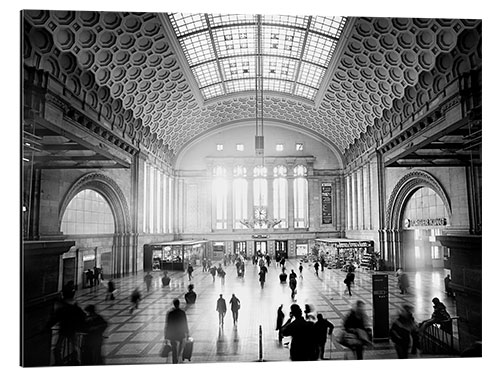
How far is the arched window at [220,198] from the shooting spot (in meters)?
37.0

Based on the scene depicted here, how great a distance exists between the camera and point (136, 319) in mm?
13266

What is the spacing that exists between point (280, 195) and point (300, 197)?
201 centimetres

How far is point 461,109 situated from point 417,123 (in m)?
5.53

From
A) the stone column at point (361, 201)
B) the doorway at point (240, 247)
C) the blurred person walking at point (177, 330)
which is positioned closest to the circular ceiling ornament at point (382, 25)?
the blurred person walking at point (177, 330)

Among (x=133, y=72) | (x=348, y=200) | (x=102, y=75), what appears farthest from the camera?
(x=348, y=200)

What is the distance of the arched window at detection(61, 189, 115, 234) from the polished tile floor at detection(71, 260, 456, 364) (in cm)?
275

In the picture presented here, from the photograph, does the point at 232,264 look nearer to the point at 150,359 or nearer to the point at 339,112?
the point at 339,112

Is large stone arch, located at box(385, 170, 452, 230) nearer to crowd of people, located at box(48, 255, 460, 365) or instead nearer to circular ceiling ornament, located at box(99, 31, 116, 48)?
crowd of people, located at box(48, 255, 460, 365)

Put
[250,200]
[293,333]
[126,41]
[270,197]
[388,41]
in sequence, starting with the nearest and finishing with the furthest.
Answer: [293,333] < [126,41] < [388,41] < [250,200] < [270,197]

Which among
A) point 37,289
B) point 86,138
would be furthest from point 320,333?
point 86,138

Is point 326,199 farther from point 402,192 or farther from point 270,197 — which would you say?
point 402,192

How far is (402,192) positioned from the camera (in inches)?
960

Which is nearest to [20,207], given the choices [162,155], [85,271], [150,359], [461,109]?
[150,359]

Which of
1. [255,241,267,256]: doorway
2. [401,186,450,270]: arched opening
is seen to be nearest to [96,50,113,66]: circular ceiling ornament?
[401,186,450,270]: arched opening
